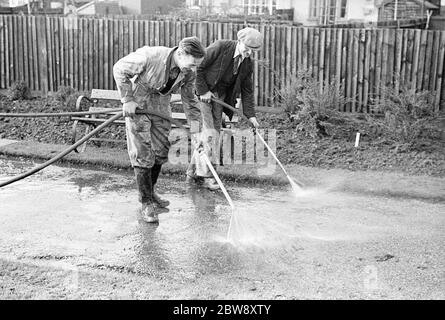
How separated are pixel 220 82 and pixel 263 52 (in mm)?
4209

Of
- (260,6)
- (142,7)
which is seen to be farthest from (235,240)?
(142,7)

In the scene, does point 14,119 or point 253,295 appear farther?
point 14,119

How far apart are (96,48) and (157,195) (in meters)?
6.27

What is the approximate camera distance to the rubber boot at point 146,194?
6404 mm

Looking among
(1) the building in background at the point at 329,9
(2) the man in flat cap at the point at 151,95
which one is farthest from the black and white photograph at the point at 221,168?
(1) the building in background at the point at 329,9

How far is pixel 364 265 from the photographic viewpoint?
207 inches

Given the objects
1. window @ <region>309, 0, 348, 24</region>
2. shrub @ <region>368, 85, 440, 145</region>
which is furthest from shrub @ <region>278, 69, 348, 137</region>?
window @ <region>309, 0, 348, 24</region>

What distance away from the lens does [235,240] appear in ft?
19.2

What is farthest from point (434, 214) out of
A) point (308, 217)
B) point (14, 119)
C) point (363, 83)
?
point (14, 119)

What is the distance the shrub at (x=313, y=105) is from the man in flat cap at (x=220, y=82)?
6.60 ft

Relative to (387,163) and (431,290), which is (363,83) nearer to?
(387,163)

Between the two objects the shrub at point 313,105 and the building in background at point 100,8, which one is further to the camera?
the building in background at point 100,8

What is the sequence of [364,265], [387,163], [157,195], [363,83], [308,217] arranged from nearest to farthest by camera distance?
A: 1. [364,265]
2. [308,217]
3. [157,195]
4. [387,163]
5. [363,83]

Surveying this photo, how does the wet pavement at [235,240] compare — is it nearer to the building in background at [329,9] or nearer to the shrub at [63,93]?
→ the shrub at [63,93]
